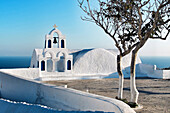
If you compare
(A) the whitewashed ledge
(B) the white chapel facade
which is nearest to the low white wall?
(A) the whitewashed ledge

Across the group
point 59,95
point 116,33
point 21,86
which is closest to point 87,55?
point 116,33

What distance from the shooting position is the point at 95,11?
31.4 ft

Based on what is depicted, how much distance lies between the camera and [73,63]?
2017 centimetres

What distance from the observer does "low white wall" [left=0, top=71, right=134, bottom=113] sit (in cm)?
497

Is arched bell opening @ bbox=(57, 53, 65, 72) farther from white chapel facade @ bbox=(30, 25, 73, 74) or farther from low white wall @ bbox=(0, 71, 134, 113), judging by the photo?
low white wall @ bbox=(0, 71, 134, 113)

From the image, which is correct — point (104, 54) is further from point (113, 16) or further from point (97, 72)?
point (113, 16)

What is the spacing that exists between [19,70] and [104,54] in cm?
750

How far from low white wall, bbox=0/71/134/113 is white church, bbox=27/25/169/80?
8.21 metres

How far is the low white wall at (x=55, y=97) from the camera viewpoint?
16.3ft

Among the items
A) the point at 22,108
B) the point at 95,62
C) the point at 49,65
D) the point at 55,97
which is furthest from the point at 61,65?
the point at 22,108

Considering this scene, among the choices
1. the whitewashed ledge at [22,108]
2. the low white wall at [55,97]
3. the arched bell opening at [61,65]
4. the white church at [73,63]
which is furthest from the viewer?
the arched bell opening at [61,65]

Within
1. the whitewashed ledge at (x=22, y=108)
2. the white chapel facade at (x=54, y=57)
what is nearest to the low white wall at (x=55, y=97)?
the whitewashed ledge at (x=22, y=108)

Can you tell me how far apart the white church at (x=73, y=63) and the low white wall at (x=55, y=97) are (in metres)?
8.21

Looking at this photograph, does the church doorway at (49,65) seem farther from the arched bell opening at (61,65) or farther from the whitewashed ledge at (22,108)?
the whitewashed ledge at (22,108)
